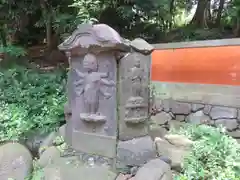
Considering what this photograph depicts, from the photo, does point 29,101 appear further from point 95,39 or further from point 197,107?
point 197,107

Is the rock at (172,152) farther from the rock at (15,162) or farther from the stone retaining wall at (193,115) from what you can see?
the rock at (15,162)

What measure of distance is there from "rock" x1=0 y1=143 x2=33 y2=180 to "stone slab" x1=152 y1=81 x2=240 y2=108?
2.75 metres

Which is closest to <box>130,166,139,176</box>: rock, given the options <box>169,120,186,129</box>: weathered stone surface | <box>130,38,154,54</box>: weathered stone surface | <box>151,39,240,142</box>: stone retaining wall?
<box>151,39,240,142</box>: stone retaining wall

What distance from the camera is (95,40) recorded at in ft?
9.27

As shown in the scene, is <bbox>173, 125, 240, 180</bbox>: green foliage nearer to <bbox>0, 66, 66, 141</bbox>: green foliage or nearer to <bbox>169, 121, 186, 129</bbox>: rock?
<bbox>169, 121, 186, 129</bbox>: rock

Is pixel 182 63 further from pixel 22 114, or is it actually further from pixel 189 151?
pixel 22 114

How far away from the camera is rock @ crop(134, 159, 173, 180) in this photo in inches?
97.9

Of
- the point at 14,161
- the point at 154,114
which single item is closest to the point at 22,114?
the point at 14,161

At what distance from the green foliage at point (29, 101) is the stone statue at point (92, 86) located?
→ 4.54 feet

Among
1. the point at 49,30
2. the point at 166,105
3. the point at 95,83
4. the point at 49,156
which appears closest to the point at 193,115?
the point at 166,105

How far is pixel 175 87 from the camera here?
5191 millimetres

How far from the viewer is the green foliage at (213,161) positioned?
2.46 metres

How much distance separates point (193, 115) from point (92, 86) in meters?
2.84

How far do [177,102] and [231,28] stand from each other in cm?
402
